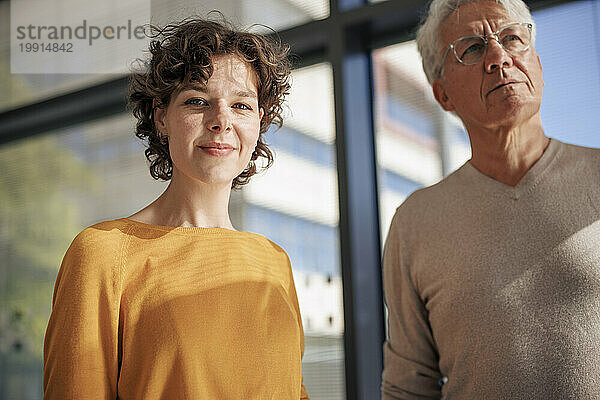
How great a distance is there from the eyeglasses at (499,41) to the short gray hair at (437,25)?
0.03 meters

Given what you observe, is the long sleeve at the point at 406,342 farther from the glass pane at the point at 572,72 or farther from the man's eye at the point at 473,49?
the glass pane at the point at 572,72

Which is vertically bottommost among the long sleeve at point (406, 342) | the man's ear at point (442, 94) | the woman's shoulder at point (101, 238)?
the long sleeve at point (406, 342)

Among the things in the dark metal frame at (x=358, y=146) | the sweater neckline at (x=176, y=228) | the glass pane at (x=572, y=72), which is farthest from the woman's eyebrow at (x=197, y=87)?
the glass pane at (x=572, y=72)

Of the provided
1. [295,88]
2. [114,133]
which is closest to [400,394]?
[295,88]

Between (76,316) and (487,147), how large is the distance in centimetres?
102

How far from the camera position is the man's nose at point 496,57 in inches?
55.3

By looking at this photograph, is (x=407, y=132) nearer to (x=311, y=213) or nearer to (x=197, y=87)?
(x=311, y=213)

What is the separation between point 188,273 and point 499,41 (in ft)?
3.04

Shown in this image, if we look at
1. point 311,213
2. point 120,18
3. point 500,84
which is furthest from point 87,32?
point 500,84

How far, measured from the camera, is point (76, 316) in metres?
0.98

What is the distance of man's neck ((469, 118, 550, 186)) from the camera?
1431mm

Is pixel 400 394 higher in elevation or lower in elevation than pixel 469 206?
lower

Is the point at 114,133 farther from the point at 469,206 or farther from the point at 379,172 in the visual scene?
the point at 469,206

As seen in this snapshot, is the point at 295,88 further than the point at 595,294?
Yes
